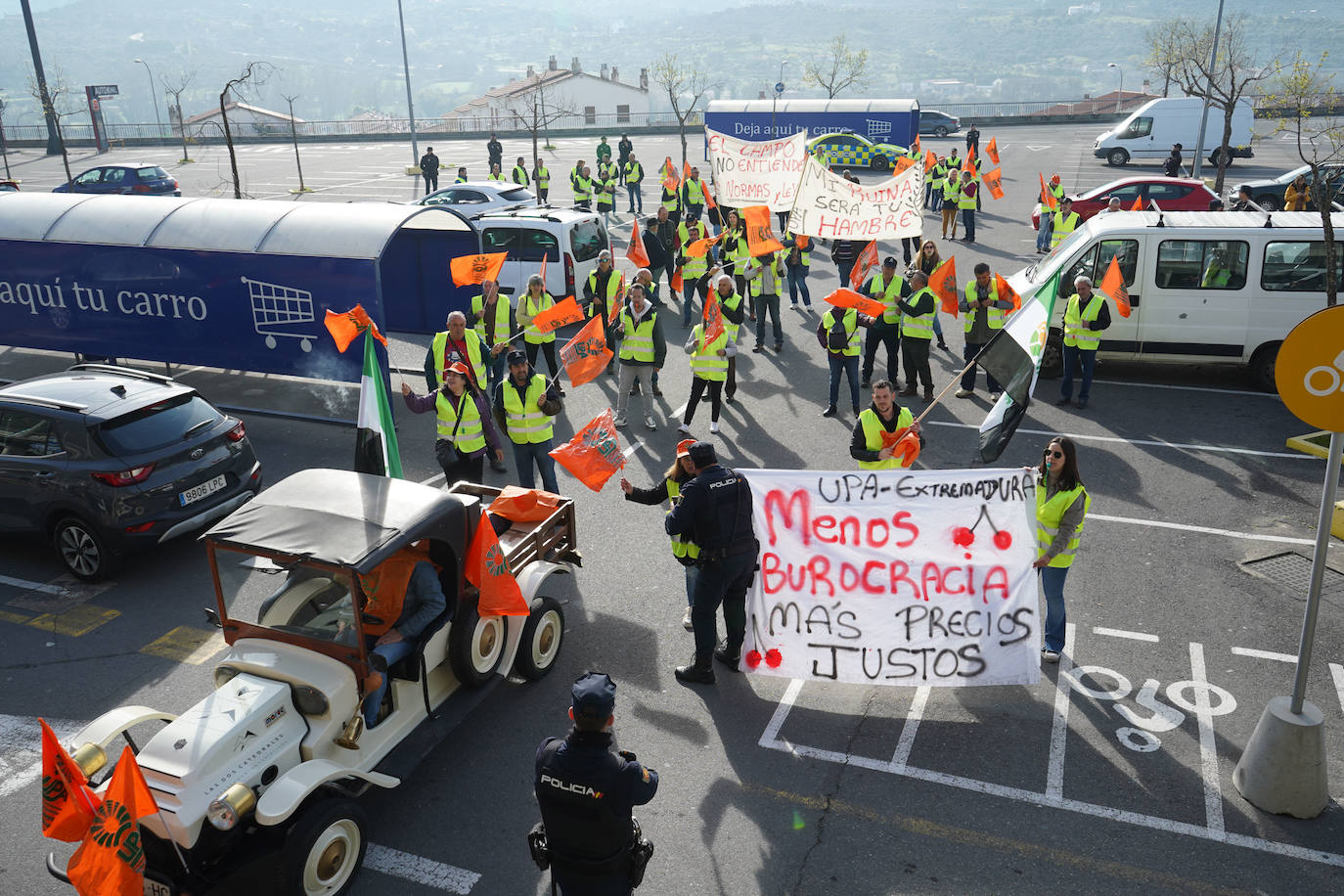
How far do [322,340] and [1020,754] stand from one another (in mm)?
10341

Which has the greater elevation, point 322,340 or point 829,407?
point 322,340

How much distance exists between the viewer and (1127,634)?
7.71m

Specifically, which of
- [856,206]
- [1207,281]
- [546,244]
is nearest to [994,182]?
[856,206]

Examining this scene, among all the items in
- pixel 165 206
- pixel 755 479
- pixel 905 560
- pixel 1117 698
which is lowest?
pixel 1117 698

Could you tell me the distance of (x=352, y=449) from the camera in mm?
12203

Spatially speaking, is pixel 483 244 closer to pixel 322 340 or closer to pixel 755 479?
pixel 322 340

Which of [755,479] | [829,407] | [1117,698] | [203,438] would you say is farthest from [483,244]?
[1117,698]

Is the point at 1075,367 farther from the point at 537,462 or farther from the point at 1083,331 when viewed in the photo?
the point at 537,462

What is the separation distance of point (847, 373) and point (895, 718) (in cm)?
633

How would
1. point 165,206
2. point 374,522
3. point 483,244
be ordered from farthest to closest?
1. point 483,244
2. point 165,206
3. point 374,522

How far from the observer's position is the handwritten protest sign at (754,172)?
1950 cm

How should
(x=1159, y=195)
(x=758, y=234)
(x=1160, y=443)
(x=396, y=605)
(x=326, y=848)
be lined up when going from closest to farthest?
(x=326, y=848) < (x=396, y=605) < (x=1160, y=443) < (x=758, y=234) < (x=1159, y=195)

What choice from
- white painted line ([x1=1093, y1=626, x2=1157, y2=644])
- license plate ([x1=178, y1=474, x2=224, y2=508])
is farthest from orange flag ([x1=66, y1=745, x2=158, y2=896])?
white painted line ([x1=1093, y1=626, x2=1157, y2=644])

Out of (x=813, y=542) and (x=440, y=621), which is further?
(x=813, y=542)
